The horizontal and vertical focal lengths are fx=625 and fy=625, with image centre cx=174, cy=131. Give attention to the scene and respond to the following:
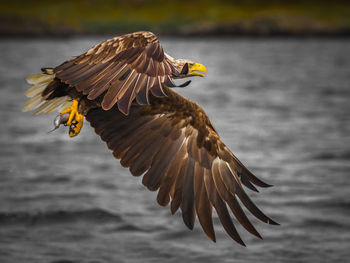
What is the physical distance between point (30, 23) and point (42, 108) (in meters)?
86.3

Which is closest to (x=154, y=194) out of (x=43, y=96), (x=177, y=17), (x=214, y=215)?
(x=214, y=215)

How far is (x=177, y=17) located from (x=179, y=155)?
93244 mm

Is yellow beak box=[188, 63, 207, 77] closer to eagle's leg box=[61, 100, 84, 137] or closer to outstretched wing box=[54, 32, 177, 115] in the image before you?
outstretched wing box=[54, 32, 177, 115]

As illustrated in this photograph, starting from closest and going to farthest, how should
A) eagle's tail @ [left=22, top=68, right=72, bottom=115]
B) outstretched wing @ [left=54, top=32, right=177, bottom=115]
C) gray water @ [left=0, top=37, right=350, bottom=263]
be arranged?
outstretched wing @ [left=54, top=32, right=177, bottom=115]
eagle's tail @ [left=22, top=68, right=72, bottom=115]
gray water @ [left=0, top=37, right=350, bottom=263]

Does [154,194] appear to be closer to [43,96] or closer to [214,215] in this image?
[214,215]

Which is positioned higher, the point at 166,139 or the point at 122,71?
the point at 122,71

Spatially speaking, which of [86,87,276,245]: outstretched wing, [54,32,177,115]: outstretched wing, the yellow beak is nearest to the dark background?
[86,87,276,245]: outstretched wing

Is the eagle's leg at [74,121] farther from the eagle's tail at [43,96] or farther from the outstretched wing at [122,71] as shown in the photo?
the outstretched wing at [122,71]

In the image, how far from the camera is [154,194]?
11500 millimetres

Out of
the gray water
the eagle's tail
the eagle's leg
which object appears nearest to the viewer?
the eagle's leg

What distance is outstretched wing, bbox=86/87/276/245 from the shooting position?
530cm

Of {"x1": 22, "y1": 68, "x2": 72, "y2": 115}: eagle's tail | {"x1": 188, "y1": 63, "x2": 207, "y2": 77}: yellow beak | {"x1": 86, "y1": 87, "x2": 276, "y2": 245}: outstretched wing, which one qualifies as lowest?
{"x1": 86, "y1": 87, "x2": 276, "y2": 245}: outstretched wing

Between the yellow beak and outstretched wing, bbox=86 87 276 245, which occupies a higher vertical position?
the yellow beak

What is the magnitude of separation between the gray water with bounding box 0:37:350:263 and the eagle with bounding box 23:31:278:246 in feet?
9.25
